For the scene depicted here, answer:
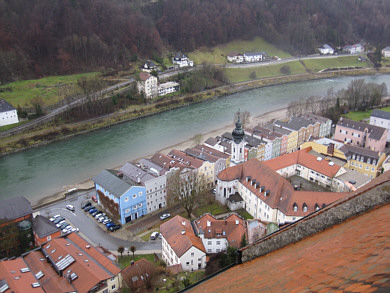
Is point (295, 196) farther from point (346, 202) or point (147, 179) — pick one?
point (346, 202)

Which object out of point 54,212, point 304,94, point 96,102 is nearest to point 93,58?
point 96,102

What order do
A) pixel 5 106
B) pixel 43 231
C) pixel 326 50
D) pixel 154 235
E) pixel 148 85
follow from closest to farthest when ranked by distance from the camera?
pixel 43 231 < pixel 154 235 < pixel 5 106 < pixel 148 85 < pixel 326 50

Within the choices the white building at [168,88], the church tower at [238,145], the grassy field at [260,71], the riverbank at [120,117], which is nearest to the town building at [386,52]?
the riverbank at [120,117]

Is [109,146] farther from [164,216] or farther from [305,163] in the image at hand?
[305,163]

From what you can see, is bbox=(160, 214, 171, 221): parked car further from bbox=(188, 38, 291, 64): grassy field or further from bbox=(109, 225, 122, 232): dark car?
bbox=(188, 38, 291, 64): grassy field

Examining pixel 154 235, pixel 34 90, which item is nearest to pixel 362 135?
pixel 154 235

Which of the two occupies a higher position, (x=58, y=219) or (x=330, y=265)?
(x=330, y=265)

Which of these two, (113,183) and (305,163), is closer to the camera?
(113,183)
